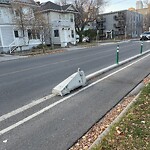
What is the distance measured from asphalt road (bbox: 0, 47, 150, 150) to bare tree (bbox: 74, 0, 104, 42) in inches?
1750

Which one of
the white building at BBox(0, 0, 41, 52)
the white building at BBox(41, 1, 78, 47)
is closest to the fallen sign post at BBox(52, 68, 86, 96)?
the white building at BBox(0, 0, 41, 52)

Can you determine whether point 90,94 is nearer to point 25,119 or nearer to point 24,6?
point 25,119

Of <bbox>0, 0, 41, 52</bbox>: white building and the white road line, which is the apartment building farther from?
the white road line

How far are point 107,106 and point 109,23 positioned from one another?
2891 inches

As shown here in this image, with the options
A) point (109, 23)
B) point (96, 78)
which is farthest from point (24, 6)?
point (109, 23)

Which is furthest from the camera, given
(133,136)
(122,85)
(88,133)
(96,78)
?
(96,78)

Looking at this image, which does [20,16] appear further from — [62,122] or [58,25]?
[62,122]

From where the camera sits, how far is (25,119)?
4.70m

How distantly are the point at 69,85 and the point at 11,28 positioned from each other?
26.2 metres

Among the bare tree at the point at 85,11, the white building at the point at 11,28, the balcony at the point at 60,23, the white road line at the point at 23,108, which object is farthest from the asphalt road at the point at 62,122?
the bare tree at the point at 85,11

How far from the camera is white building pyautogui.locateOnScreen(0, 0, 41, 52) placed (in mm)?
28250

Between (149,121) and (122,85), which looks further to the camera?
(122,85)

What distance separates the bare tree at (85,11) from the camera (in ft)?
163

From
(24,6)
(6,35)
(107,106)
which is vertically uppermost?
(24,6)
